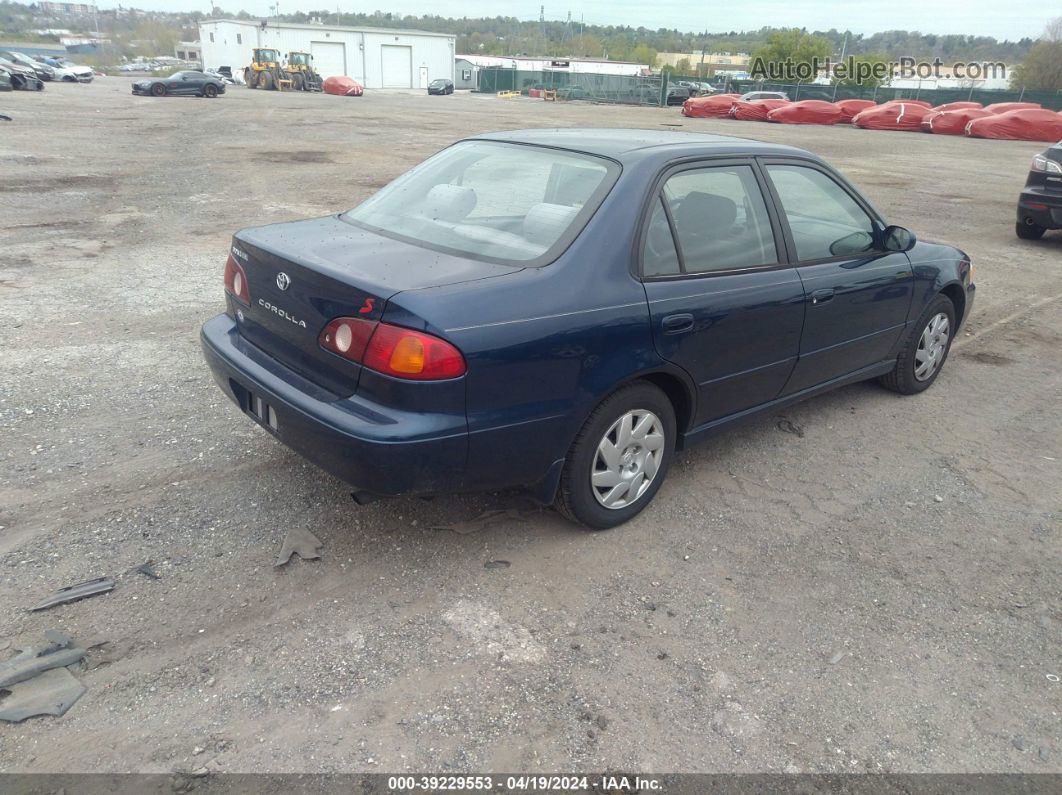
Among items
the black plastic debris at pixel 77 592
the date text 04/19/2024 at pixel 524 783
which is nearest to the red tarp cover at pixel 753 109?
the black plastic debris at pixel 77 592

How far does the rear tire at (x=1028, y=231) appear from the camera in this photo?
10.9 metres

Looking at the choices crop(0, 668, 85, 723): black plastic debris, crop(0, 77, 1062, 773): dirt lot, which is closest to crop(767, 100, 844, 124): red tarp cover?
crop(0, 77, 1062, 773): dirt lot

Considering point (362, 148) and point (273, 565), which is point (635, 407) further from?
point (362, 148)

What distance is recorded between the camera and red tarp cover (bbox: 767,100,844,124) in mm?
36531

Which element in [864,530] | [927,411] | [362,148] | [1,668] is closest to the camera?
[1,668]

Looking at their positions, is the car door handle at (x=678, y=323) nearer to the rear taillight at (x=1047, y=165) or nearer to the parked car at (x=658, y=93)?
the rear taillight at (x=1047, y=165)

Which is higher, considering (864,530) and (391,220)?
(391,220)

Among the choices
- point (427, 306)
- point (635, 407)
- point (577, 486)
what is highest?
point (427, 306)

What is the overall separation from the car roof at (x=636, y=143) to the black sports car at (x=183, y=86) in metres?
40.7

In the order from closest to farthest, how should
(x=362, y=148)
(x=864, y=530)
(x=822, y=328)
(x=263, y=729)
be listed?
(x=263, y=729), (x=864, y=530), (x=822, y=328), (x=362, y=148)

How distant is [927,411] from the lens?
521cm

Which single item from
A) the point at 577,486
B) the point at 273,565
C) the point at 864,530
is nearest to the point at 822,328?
the point at 864,530

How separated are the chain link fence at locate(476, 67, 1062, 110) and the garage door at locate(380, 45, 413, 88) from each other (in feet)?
23.7

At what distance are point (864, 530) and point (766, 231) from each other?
154 cm
